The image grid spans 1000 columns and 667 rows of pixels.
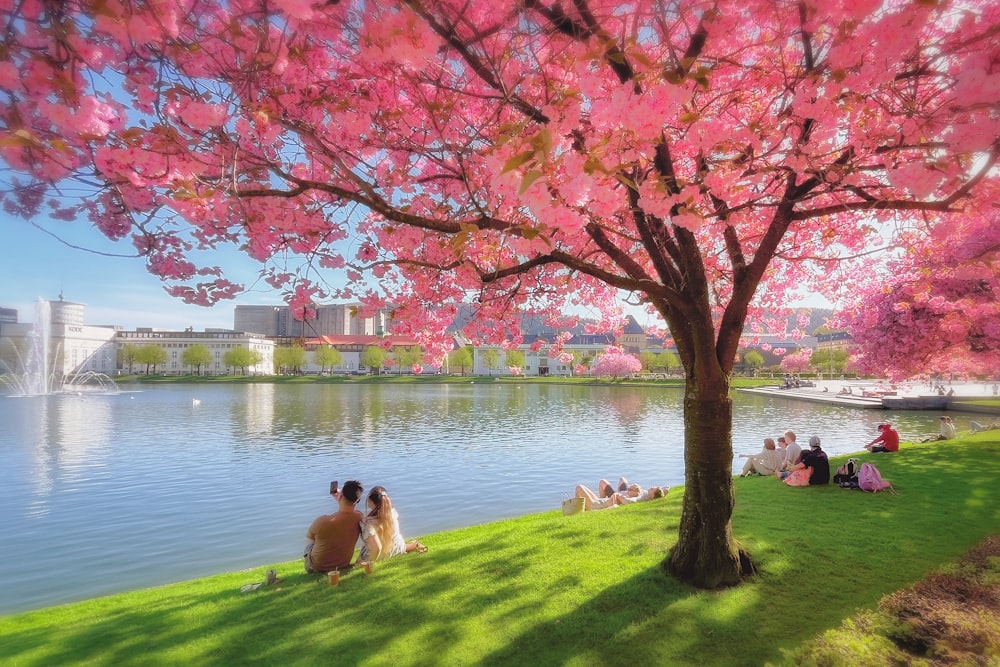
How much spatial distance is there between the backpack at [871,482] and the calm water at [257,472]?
5.56 metres

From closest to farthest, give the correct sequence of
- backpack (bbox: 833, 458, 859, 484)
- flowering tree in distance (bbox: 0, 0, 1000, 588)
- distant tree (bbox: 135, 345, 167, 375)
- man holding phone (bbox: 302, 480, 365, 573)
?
flowering tree in distance (bbox: 0, 0, 1000, 588)
man holding phone (bbox: 302, 480, 365, 573)
backpack (bbox: 833, 458, 859, 484)
distant tree (bbox: 135, 345, 167, 375)

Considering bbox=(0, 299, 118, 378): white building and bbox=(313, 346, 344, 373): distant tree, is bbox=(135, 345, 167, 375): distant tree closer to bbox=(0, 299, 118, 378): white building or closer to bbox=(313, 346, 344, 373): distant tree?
bbox=(0, 299, 118, 378): white building

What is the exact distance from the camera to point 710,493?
16.9ft

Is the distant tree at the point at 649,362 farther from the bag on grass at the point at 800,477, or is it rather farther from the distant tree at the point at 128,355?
the distant tree at the point at 128,355

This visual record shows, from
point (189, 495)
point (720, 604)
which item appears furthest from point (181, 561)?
point (720, 604)

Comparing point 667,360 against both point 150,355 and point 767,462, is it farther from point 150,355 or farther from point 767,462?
point 150,355

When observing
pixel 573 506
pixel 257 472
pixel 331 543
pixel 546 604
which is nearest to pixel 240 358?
pixel 257 472

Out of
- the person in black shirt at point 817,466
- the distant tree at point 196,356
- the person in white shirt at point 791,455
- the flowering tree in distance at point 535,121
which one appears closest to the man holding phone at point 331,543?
the flowering tree in distance at point 535,121

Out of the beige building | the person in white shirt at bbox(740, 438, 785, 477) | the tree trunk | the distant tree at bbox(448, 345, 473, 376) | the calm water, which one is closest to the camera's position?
the tree trunk

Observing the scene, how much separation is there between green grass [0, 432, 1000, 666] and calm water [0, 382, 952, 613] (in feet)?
9.14

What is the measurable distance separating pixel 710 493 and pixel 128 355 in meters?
135

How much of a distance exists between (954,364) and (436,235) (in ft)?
71.0

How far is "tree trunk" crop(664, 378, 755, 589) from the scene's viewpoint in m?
5.13

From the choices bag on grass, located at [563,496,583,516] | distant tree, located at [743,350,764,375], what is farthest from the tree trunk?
distant tree, located at [743,350,764,375]
